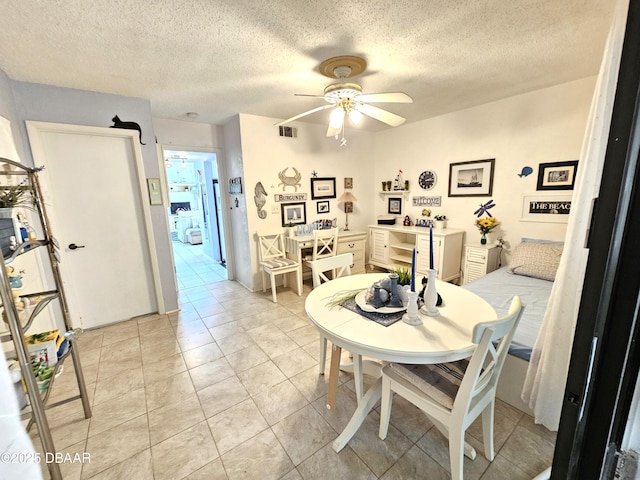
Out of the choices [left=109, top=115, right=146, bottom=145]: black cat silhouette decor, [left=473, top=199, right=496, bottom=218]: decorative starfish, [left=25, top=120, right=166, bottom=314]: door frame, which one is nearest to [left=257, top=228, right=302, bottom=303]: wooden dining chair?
[left=25, top=120, right=166, bottom=314]: door frame

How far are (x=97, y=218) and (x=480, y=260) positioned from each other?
14.4 feet

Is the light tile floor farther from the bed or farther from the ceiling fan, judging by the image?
the ceiling fan

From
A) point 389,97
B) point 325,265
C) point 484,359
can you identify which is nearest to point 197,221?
point 325,265

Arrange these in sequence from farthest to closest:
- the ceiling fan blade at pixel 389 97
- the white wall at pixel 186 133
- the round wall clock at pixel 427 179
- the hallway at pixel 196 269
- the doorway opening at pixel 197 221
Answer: the doorway opening at pixel 197 221 → the hallway at pixel 196 269 → the round wall clock at pixel 427 179 → the white wall at pixel 186 133 → the ceiling fan blade at pixel 389 97

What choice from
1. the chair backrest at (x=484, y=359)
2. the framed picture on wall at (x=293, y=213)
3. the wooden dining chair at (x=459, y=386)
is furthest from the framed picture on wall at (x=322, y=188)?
the chair backrest at (x=484, y=359)

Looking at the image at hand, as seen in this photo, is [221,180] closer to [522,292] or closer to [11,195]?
[11,195]

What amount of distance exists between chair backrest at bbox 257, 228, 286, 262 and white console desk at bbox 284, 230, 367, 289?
0.33 feet

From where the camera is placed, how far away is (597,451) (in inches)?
21.7

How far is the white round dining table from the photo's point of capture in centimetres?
119

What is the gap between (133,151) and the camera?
9.46 feet

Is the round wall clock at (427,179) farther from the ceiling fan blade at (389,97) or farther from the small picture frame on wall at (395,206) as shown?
the ceiling fan blade at (389,97)

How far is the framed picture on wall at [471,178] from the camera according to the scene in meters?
3.38

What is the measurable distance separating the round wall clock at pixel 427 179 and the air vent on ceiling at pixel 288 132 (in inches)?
79.7

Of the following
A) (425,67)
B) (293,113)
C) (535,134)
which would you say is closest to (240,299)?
(293,113)
